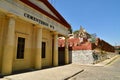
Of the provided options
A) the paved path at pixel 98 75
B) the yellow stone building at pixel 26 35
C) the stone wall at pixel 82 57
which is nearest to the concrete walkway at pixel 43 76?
the paved path at pixel 98 75

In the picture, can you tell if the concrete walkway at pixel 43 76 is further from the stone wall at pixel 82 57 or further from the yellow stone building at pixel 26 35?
the stone wall at pixel 82 57

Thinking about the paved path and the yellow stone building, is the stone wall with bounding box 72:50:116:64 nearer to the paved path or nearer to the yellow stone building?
the yellow stone building

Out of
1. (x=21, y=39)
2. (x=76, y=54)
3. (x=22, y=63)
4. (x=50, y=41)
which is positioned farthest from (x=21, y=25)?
(x=76, y=54)

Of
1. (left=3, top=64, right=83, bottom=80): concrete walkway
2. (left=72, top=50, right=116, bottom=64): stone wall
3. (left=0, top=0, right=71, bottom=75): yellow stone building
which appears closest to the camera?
(left=3, top=64, right=83, bottom=80): concrete walkway

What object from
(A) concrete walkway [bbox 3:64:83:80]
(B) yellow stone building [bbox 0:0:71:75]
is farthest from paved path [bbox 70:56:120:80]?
(B) yellow stone building [bbox 0:0:71:75]

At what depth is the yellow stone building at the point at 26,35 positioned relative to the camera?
30.1 feet

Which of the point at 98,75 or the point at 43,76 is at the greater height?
the point at 43,76

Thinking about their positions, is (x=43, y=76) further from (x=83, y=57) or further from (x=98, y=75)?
(x=83, y=57)

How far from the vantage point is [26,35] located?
1252 centimetres

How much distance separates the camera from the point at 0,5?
848 centimetres

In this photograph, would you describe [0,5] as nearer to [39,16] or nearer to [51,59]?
[39,16]

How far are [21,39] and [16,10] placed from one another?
2988mm

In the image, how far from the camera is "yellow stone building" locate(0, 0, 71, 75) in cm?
919

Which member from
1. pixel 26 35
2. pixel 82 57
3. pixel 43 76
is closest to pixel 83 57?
pixel 82 57
